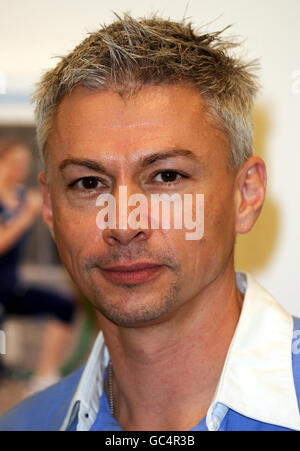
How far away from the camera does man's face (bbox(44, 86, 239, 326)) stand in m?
1.04

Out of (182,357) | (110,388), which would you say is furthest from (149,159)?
(110,388)

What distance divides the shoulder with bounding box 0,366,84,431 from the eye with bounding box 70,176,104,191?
480 millimetres

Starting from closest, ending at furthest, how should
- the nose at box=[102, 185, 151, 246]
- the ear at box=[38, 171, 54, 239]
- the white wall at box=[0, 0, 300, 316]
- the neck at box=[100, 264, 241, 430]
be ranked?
1. the nose at box=[102, 185, 151, 246]
2. the neck at box=[100, 264, 241, 430]
3. the ear at box=[38, 171, 54, 239]
4. the white wall at box=[0, 0, 300, 316]

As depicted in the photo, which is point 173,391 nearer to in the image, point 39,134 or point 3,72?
point 39,134

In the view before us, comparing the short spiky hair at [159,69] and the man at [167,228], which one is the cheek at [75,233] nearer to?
the man at [167,228]

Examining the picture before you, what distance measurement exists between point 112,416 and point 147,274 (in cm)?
38

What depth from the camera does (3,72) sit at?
1561mm

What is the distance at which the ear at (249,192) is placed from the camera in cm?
117

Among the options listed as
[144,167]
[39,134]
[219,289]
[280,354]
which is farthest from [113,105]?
[280,354]

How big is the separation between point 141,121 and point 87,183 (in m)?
0.16

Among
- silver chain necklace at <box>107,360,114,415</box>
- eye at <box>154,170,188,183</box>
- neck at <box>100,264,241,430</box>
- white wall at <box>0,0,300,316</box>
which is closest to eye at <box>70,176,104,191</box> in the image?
eye at <box>154,170,188,183</box>

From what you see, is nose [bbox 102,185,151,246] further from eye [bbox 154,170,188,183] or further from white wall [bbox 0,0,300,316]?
white wall [bbox 0,0,300,316]

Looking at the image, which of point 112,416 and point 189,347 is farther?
point 112,416

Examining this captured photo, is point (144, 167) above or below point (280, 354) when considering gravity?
above
